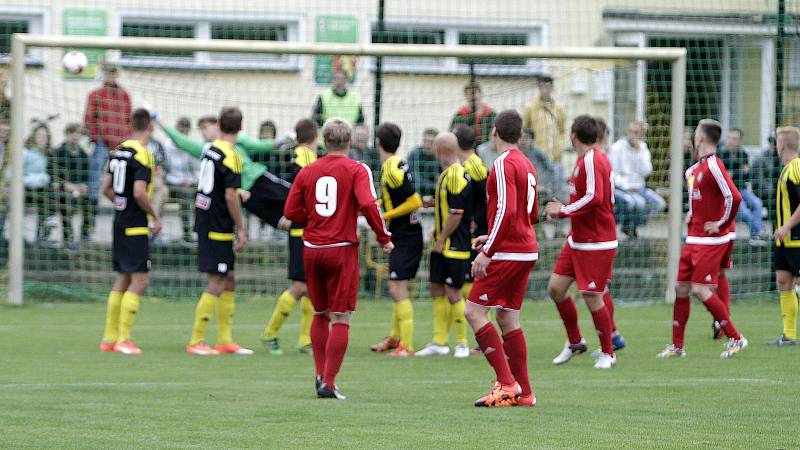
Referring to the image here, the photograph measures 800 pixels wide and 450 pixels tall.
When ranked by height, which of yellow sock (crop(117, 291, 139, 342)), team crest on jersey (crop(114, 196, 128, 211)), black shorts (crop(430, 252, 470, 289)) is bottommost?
yellow sock (crop(117, 291, 139, 342))

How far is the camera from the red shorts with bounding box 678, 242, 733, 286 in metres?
11.3

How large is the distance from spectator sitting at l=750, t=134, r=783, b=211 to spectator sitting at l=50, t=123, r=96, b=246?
28.1 feet

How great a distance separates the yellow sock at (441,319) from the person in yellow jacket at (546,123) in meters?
5.36

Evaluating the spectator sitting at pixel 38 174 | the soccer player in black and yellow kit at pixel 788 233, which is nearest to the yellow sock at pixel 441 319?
the soccer player in black and yellow kit at pixel 788 233

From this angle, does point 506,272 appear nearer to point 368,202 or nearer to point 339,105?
point 368,202

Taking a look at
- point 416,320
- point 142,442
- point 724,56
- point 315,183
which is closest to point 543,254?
point 416,320

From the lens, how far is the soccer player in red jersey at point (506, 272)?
8.61m

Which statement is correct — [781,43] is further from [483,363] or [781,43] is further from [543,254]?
[483,363]

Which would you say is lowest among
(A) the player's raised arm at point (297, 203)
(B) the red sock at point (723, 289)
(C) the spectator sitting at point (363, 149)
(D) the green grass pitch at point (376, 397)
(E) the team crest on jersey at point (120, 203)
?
(D) the green grass pitch at point (376, 397)

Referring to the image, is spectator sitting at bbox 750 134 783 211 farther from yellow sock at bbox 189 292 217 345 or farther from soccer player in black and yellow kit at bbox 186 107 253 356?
yellow sock at bbox 189 292 217 345

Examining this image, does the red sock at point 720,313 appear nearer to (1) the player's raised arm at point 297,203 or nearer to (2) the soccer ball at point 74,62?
(1) the player's raised arm at point 297,203

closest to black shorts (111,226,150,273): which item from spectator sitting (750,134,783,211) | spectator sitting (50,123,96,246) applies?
spectator sitting (50,123,96,246)

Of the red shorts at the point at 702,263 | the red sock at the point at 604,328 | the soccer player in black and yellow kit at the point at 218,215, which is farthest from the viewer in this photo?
the soccer player in black and yellow kit at the point at 218,215

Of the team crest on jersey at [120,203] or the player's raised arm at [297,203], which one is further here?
the team crest on jersey at [120,203]
